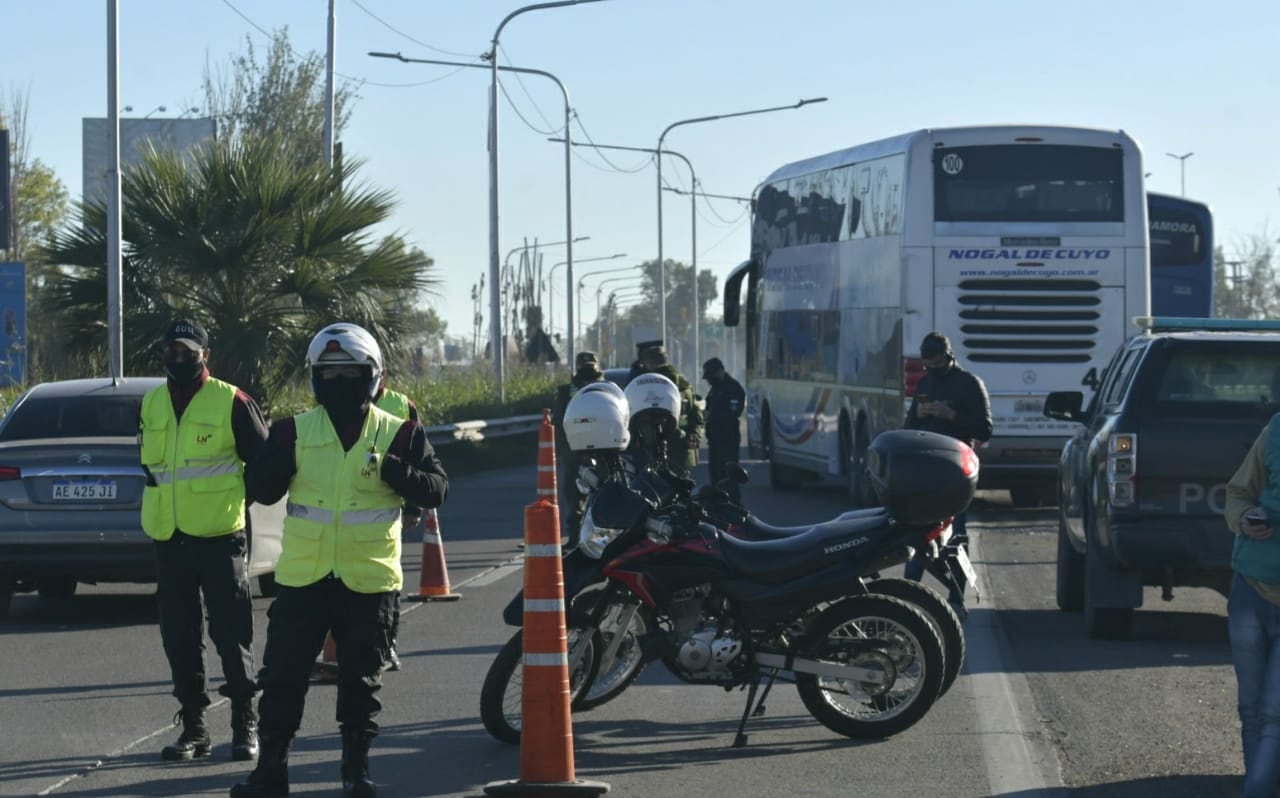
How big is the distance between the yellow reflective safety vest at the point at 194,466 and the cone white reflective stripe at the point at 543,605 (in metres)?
1.76

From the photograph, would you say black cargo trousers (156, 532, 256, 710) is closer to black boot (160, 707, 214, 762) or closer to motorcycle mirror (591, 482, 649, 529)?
black boot (160, 707, 214, 762)

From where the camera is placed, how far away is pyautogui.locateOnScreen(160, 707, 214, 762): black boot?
8133 millimetres

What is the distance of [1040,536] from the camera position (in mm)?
19672

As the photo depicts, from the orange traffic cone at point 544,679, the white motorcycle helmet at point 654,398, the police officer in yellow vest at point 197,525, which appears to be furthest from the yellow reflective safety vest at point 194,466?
the white motorcycle helmet at point 654,398

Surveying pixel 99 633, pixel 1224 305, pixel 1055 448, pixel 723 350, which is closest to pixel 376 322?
pixel 1055 448

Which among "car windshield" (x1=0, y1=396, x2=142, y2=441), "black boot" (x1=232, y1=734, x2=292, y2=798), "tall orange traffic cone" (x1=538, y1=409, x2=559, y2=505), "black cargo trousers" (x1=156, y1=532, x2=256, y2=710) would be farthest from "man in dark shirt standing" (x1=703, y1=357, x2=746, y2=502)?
"black boot" (x1=232, y1=734, x2=292, y2=798)

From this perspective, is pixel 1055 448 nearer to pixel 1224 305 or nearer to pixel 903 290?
pixel 903 290

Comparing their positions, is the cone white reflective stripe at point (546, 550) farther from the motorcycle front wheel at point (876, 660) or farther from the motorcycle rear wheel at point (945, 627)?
the motorcycle rear wheel at point (945, 627)

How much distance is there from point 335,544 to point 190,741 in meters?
1.48

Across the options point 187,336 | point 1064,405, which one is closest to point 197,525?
point 187,336

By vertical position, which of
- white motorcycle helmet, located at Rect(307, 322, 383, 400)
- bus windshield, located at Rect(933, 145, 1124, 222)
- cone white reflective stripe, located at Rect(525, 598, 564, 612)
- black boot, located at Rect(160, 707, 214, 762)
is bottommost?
black boot, located at Rect(160, 707, 214, 762)

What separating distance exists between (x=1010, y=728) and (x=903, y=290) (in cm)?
1328

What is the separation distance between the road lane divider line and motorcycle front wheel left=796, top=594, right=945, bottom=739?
1.21 ft

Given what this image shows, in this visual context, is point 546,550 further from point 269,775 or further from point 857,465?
point 857,465
